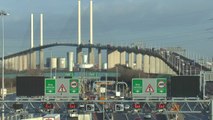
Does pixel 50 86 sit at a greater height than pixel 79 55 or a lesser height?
lesser

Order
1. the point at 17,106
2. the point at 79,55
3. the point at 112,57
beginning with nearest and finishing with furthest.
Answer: the point at 17,106, the point at 112,57, the point at 79,55

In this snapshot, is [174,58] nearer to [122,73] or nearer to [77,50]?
[122,73]

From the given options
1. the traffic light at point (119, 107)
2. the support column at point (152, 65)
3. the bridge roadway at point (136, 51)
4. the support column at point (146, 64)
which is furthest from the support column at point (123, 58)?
the traffic light at point (119, 107)

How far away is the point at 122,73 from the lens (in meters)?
134

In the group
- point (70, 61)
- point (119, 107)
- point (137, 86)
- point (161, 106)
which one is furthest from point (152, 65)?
point (137, 86)

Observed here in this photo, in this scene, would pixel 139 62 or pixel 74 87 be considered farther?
pixel 139 62

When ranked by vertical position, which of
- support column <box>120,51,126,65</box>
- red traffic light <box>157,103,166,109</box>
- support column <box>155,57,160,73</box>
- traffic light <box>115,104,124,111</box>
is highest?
support column <box>120,51,126,65</box>

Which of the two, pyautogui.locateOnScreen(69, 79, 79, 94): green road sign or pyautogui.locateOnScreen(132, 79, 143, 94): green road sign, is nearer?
pyautogui.locateOnScreen(132, 79, 143, 94): green road sign

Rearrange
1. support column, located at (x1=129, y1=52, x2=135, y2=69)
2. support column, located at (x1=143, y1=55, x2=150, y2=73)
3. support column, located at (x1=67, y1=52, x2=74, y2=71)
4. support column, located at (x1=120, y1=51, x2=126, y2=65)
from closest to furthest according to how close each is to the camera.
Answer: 1. support column, located at (x1=67, y1=52, x2=74, y2=71)
2. support column, located at (x1=143, y1=55, x2=150, y2=73)
3. support column, located at (x1=129, y1=52, x2=135, y2=69)
4. support column, located at (x1=120, y1=51, x2=126, y2=65)

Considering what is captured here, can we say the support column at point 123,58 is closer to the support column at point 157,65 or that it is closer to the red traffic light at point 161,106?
the support column at point 157,65

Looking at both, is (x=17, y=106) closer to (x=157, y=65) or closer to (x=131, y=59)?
(x=157, y=65)

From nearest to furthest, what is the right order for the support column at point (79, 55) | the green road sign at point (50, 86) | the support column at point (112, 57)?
1. the green road sign at point (50, 86)
2. the support column at point (79, 55)
3. the support column at point (112, 57)

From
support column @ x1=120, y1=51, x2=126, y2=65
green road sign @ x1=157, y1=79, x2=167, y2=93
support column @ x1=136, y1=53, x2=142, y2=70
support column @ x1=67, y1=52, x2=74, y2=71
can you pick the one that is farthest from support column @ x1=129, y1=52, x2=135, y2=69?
green road sign @ x1=157, y1=79, x2=167, y2=93

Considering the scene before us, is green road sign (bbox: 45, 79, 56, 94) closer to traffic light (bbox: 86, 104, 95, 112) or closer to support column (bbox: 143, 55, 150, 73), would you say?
traffic light (bbox: 86, 104, 95, 112)
